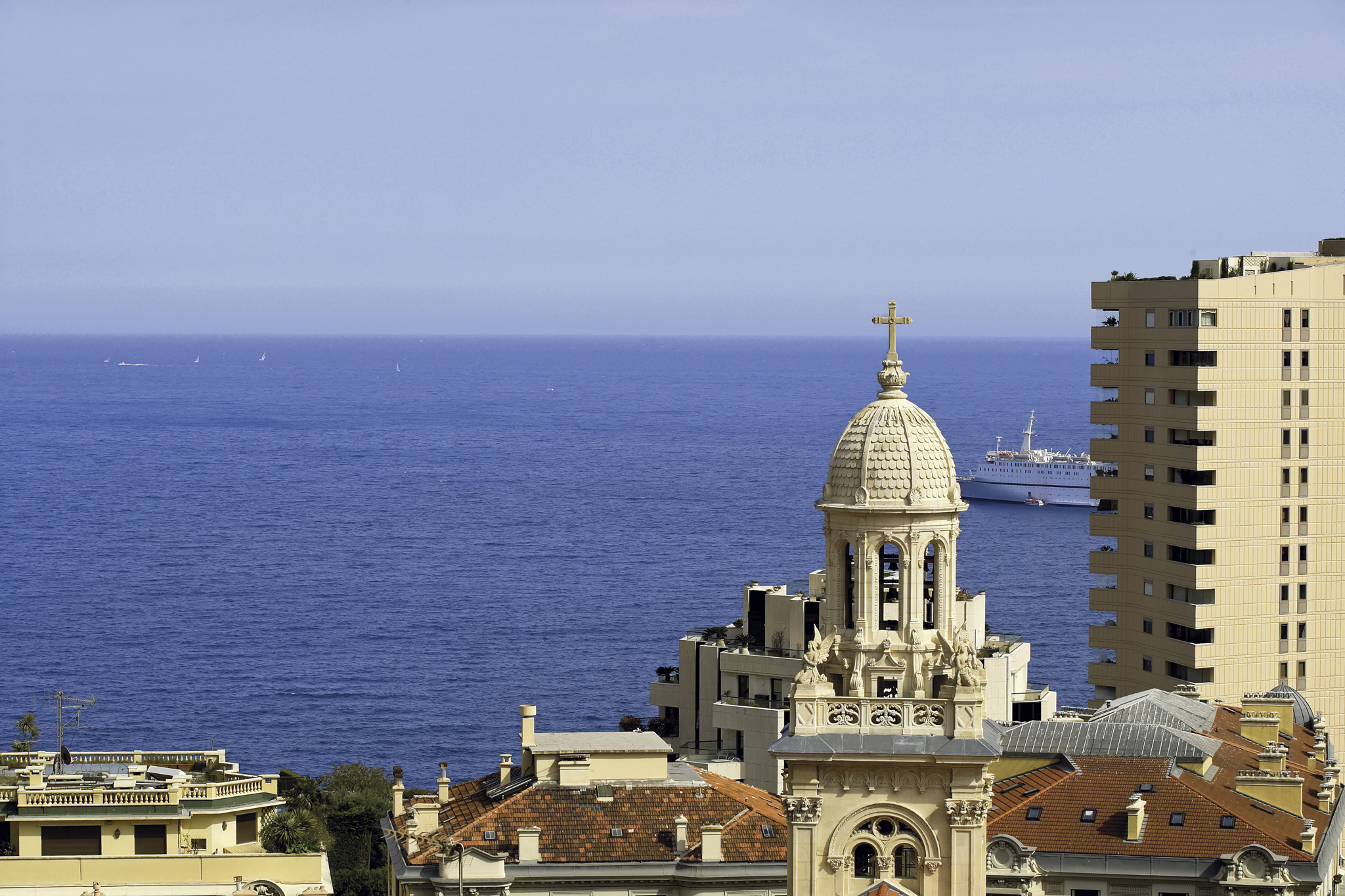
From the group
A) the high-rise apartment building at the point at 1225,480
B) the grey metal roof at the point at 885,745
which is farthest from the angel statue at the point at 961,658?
the high-rise apartment building at the point at 1225,480

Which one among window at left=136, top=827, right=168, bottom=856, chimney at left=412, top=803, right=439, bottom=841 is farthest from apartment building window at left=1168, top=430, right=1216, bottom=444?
window at left=136, top=827, right=168, bottom=856

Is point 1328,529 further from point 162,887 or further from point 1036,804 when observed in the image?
point 162,887

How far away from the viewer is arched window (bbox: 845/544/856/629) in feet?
120

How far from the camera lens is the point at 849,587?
36844 mm

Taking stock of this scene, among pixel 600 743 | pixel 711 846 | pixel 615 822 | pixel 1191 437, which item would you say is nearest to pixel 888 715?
pixel 711 846

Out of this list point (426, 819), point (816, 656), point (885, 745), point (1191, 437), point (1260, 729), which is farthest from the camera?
point (1191, 437)

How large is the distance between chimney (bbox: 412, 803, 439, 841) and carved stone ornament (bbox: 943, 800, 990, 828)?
83.1ft

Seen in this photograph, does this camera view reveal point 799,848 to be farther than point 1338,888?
No

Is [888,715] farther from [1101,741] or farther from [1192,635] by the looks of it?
[1192,635]

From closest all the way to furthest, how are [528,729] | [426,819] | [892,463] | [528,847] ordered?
A: 1. [892,463]
2. [528,847]
3. [426,819]
4. [528,729]

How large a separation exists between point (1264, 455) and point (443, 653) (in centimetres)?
7589

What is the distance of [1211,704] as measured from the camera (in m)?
83.6

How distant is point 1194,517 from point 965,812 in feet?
255

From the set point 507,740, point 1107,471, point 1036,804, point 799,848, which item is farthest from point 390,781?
point 799,848
